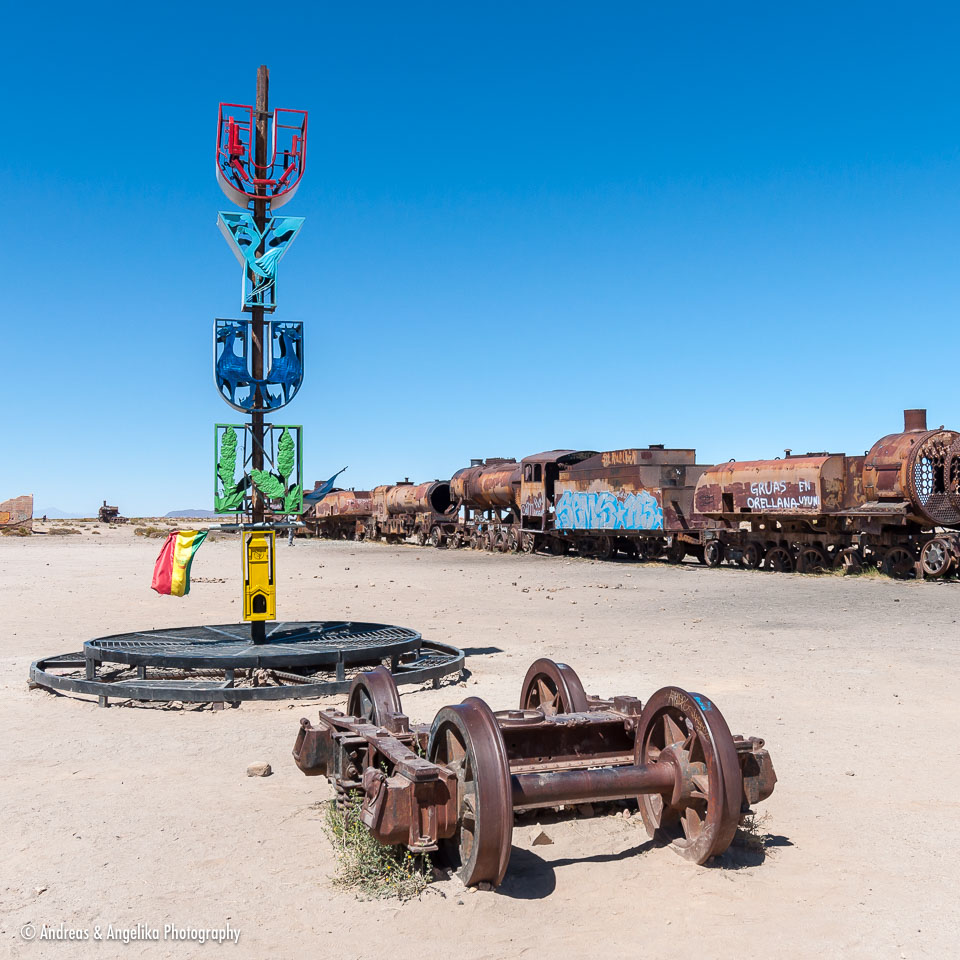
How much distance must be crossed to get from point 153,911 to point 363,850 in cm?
94

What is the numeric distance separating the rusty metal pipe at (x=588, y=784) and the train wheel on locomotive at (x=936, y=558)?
1787 cm

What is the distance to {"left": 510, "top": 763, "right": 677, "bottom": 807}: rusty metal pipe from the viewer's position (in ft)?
14.2

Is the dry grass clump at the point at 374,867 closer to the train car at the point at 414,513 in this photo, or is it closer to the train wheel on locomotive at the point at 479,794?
the train wheel on locomotive at the point at 479,794

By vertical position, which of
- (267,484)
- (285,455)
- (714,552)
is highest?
(285,455)

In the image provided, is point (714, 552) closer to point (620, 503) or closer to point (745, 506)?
point (745, 506)

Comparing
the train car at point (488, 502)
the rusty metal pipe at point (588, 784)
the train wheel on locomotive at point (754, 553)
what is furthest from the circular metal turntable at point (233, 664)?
the train car at point (488, 502)

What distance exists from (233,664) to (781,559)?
18.3 m

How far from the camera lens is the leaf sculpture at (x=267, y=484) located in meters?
9.77

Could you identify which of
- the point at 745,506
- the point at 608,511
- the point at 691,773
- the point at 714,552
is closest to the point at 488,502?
the point at 608,511

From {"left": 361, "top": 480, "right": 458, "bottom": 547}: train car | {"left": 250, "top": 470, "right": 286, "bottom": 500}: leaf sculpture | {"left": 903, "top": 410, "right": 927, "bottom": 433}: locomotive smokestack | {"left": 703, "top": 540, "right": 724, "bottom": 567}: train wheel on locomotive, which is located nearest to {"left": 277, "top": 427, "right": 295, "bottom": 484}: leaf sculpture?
{"left": 250, "top": 470, "right": 286, "bottom": 500}: leaf sculpture

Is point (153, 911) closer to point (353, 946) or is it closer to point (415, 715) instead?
point (353, 946)

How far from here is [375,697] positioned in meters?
5.48

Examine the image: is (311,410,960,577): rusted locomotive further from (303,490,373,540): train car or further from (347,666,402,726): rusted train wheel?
(347,666,402,726): rusted train wheel

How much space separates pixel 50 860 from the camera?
15.5ft
